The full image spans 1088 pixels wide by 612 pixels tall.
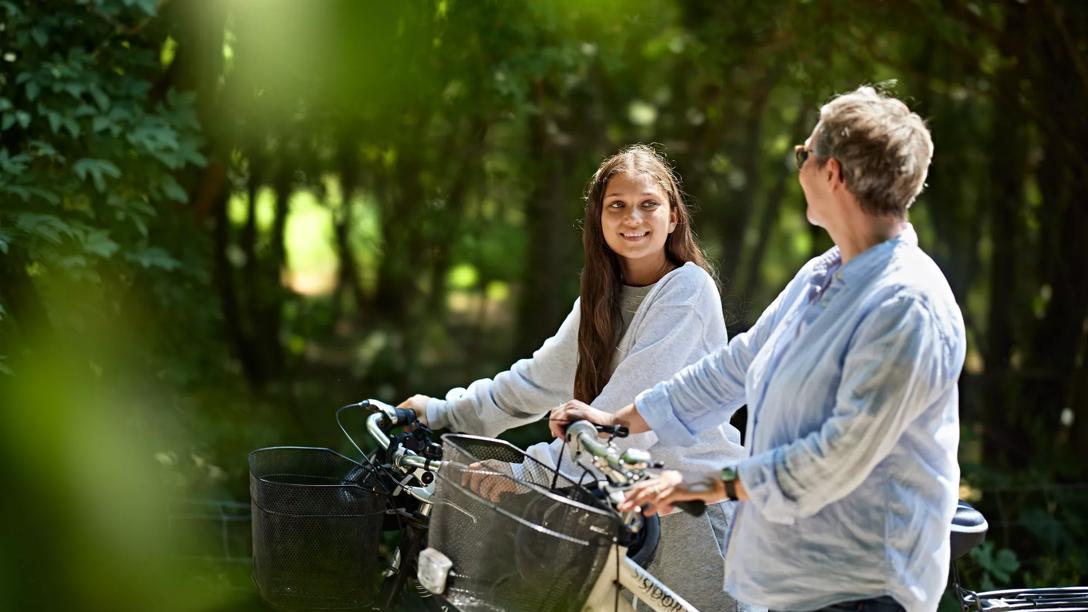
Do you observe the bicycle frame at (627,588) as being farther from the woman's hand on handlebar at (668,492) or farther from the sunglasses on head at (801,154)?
the sunglasses on head at (801,154)

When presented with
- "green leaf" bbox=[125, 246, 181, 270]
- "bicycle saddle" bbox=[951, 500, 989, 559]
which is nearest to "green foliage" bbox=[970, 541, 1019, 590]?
"bicycle saddle" bbox=[951, 500, 989, 559]

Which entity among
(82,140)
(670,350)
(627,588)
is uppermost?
(82,140)

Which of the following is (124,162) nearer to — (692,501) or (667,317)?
(667,317)

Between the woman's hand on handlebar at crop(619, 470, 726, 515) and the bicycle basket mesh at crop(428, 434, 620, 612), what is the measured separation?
0.09m

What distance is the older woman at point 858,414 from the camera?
7.41ft

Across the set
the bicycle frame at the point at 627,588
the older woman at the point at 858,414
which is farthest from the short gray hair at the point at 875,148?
the bicycle frame at the point at 627,588

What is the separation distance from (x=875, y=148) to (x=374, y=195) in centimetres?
777

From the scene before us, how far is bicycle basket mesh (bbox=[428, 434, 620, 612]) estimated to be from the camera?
250 cm

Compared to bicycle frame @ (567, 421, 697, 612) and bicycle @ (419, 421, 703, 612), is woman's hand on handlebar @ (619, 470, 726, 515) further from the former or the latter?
bicycle frame @ (567, 421, 697, 612)

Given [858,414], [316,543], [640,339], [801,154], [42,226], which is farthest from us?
[42,226]

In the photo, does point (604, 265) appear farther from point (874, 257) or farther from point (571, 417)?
point (874, 257)

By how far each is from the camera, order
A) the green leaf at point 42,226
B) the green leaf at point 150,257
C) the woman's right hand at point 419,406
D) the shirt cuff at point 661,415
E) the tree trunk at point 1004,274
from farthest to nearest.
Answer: the tree trunk at point 1004,274, the green leaf at point 150,257, the green leaf at point 42,226, the woman's right hand at point 419,406, the shirt cuff at point 661,415

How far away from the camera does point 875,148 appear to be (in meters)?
2.32

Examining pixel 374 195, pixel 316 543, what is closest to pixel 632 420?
pixel 316 543
